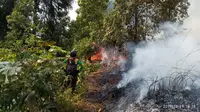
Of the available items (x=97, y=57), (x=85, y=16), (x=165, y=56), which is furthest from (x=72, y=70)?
(x=85, y=16)

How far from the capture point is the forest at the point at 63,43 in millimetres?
5062

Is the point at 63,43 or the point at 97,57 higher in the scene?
the point at 63,43

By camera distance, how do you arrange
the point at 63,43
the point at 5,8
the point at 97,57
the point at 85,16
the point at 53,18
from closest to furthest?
the point at 97,57 < the point at 5,8 < the point at 63,43 < the point at 53,18 < the point at 85,16

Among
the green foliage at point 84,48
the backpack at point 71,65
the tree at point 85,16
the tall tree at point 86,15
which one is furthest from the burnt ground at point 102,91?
the tall tree at point 86,15

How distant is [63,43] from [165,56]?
10.4 metres

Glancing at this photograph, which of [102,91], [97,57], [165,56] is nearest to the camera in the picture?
[102,91]

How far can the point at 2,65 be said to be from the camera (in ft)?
15.9

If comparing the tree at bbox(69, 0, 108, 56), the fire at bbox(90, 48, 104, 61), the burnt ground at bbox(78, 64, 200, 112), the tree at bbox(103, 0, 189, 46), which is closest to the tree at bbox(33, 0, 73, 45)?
the tree at bbox(69, 0, 108, 56)

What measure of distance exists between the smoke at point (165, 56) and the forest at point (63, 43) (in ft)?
1.07

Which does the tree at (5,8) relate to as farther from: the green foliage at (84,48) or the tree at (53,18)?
the green foliage at (84,48)

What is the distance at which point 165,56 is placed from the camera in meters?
9.85

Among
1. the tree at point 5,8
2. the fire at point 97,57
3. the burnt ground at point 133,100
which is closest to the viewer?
the burnt ground at point 133,100

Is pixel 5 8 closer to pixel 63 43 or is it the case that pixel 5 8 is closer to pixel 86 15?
pixel 63 43

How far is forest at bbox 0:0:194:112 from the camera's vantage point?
506 cm
